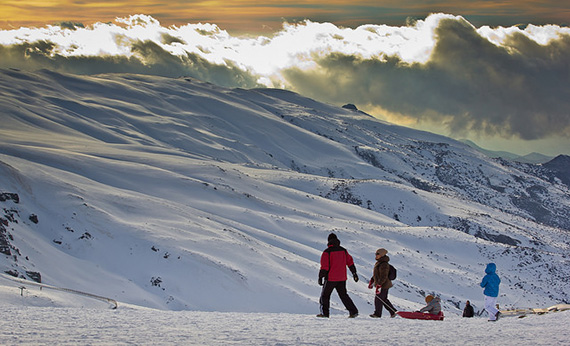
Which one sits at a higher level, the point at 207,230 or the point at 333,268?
the point at 333,268

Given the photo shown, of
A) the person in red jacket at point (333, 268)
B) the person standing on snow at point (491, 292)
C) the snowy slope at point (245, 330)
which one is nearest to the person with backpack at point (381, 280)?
the snowy slope at point (245, 330)

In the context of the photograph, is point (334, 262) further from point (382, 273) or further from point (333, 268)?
point (382, 273)

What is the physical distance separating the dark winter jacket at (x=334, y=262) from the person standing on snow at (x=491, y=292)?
405 cm

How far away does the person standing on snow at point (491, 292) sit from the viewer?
53.4 feet

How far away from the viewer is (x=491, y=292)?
16.9m

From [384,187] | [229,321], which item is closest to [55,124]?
[384,187]

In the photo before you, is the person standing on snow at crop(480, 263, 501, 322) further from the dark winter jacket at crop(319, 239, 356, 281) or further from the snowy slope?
the dark winter jacket at crop(319, 239, 356, 281)

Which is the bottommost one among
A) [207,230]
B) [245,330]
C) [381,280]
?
[245,330]

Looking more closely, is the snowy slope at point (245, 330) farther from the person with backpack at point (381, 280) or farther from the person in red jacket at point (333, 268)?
the person with backpack at point (381, 280)

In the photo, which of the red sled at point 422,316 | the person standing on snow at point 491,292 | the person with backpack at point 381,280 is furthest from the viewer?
the person with backpack at point 381,280

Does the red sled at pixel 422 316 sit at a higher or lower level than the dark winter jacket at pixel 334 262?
lower

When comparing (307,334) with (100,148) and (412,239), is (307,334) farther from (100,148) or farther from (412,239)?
(100,148)

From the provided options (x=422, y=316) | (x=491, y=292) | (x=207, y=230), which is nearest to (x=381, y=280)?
(x=422, y=316)

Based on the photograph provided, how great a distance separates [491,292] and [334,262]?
4.91m
